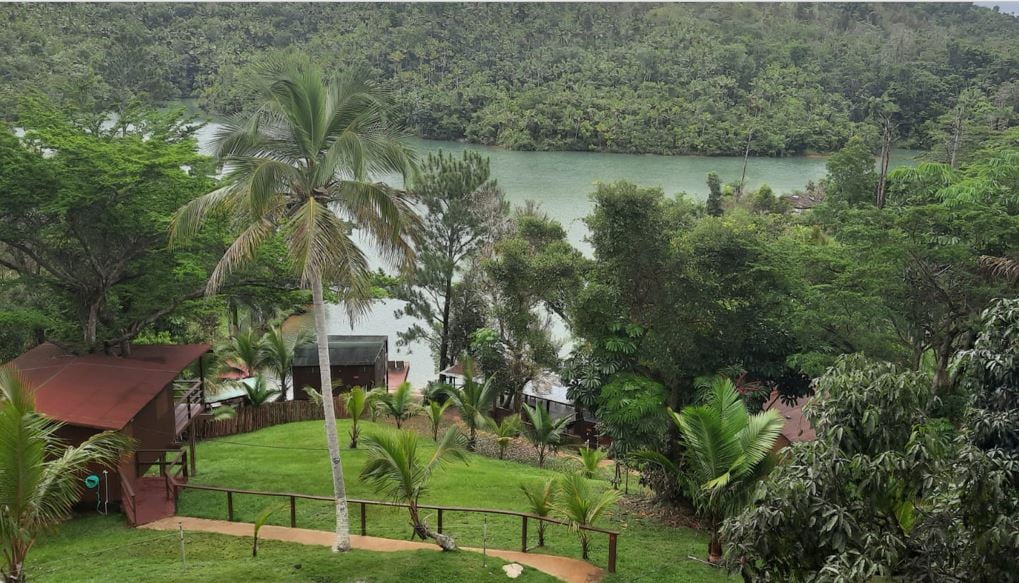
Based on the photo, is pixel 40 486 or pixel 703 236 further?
pixel 703 236

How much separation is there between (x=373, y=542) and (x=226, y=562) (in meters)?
1.80

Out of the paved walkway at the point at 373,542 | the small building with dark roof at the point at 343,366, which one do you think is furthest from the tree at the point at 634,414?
the small building with dark roof at the point at 343,366

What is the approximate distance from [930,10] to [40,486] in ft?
456

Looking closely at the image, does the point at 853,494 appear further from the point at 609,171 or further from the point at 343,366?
the point at 609,171

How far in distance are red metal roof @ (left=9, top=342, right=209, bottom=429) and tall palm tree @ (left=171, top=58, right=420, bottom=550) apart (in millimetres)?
2977

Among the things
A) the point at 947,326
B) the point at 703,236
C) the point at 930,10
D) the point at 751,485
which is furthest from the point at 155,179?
the point at 930,10

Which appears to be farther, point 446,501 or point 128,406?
point 446,501

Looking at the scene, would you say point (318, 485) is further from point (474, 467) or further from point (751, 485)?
point (751, 485)

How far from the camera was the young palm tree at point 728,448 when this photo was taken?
9531mm

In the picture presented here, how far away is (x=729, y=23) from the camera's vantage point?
327 feet

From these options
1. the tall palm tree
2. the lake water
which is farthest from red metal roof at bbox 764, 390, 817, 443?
the lake water

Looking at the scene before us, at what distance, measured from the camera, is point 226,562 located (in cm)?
882

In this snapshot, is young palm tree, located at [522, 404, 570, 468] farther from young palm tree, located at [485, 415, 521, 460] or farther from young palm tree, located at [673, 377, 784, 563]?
young palm tree, located at [673, 377, 784, 563]

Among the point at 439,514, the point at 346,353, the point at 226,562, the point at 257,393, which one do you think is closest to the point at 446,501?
the point at 439,514
